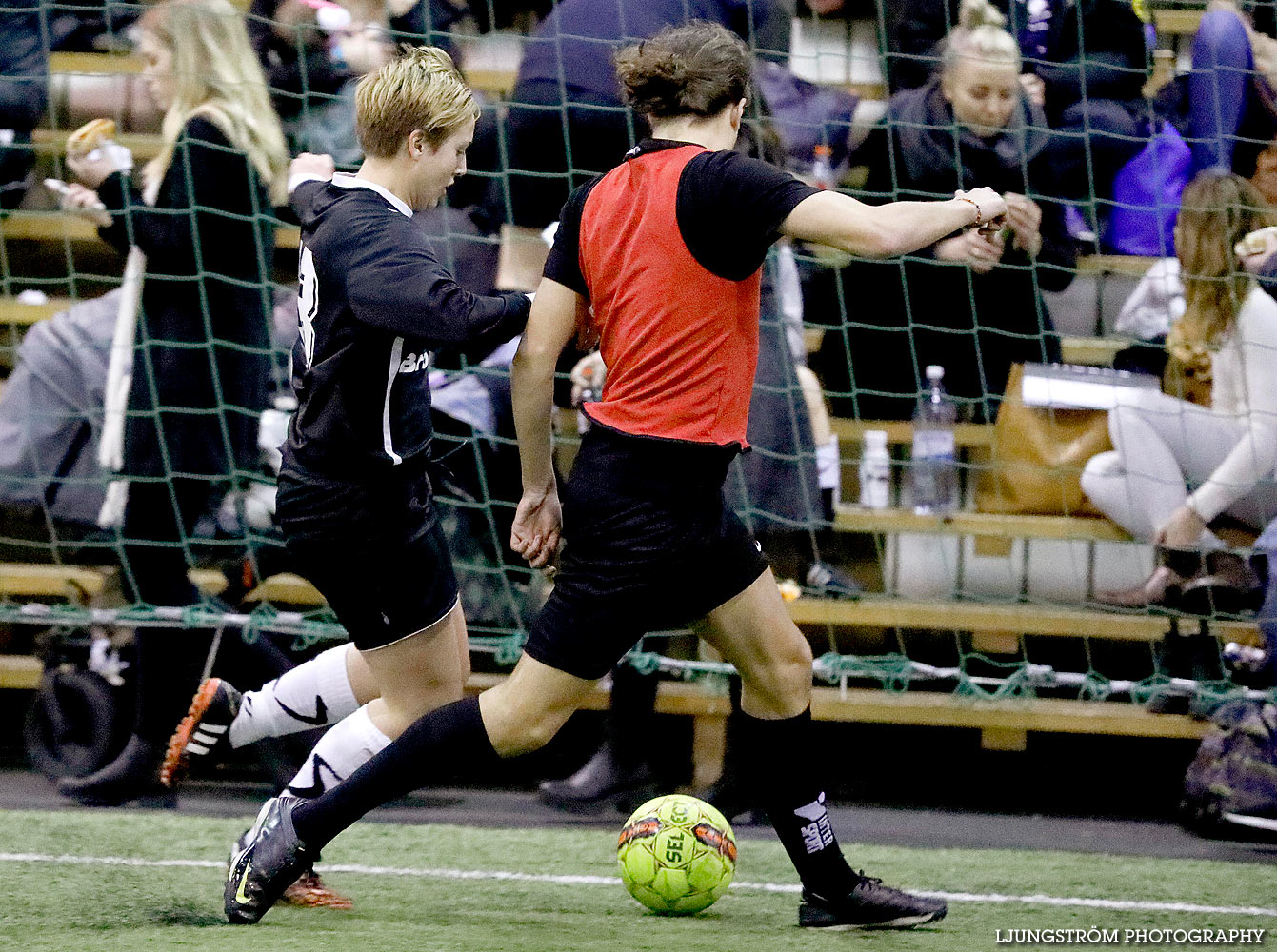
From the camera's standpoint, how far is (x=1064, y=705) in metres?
5.19

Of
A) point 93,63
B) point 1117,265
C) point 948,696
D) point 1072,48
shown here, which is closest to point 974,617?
point 948,696

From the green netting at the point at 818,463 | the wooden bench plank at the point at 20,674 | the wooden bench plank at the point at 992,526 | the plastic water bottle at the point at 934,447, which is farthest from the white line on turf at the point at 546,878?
the plastic water bottle at the point at 934,447

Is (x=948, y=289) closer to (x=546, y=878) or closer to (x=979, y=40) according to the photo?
(x=979, y=40)

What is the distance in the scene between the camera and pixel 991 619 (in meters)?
5.23

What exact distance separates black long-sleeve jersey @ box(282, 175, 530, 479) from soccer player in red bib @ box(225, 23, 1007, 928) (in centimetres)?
21

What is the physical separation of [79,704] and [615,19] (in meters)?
2.74

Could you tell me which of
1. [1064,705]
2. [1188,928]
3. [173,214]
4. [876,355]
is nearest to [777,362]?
[876,355]

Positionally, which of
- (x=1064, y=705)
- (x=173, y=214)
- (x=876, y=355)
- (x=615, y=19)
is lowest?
(x=1064, y=705)

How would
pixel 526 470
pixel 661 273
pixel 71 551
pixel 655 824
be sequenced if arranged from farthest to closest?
pixel 71 551, pixel 655 824, pixel 526 470, pixel 661 273

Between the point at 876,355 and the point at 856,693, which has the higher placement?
the point at 876,355

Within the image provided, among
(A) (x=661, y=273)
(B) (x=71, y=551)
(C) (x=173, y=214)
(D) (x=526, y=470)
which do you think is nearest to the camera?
(A) (x=661, y=273)

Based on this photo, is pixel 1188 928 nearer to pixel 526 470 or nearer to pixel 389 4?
pixel 526 470

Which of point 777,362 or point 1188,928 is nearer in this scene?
point 1188,928

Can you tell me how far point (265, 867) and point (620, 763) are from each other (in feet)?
6.33
